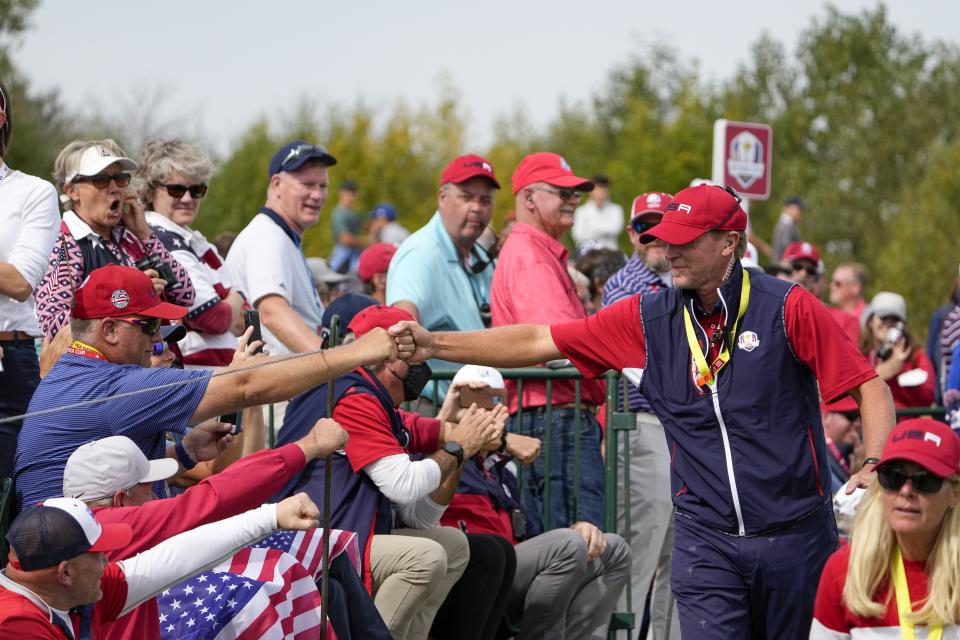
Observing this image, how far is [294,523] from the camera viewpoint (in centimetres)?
507

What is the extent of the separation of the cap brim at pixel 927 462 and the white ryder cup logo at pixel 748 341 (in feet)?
2.85

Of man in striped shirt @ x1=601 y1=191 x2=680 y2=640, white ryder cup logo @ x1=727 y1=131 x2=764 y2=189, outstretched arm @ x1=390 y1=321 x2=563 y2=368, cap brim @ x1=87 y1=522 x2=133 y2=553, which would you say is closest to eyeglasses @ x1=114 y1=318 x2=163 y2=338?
outstretched arm @ x1=390 y1=321 x2=563 y2=368

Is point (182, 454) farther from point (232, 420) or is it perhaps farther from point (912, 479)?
point (912, 479)

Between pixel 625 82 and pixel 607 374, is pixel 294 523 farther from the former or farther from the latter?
pixel 625 82

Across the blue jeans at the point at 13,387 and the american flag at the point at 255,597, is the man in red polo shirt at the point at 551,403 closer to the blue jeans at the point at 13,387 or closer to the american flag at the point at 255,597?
the american flag at the point at 255,597

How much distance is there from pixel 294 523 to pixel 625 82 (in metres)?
54.2

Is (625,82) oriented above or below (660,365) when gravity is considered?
above

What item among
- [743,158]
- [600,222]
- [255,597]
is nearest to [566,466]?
[255,597]

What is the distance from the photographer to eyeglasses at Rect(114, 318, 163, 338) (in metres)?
5.74

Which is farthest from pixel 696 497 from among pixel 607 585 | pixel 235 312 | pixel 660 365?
pixel 235 312

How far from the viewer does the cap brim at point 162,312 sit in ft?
18.8

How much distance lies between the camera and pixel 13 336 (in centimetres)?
613

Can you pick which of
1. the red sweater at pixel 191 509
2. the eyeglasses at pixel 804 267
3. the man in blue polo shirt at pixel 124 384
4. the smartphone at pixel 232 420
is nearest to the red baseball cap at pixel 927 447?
the man in blue polo shirt at pixel 124 384

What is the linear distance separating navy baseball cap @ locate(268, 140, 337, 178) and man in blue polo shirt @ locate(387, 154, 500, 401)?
2.35 ft
